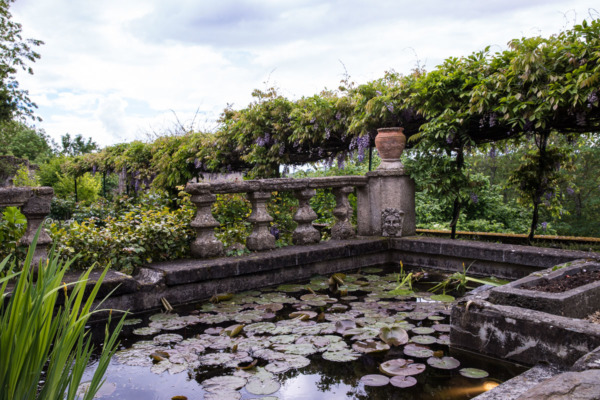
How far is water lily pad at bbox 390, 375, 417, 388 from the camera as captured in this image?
2194 millimetres

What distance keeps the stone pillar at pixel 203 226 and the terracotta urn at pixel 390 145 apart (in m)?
2.12

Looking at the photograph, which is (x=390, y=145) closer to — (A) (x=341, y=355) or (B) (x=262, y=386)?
(A) (x=341, y=355)

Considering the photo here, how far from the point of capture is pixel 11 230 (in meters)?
3.41

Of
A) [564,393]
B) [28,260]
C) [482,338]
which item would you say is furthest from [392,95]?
[28,260]

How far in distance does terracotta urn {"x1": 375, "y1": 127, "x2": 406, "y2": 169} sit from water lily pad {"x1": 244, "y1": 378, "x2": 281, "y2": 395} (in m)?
3.54

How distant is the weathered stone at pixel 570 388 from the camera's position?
130 cm

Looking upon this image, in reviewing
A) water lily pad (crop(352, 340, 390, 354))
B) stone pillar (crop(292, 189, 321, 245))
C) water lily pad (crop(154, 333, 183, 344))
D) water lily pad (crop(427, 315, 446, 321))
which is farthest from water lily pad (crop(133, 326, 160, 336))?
stone pillar (crop(292, 189, 321, 245))

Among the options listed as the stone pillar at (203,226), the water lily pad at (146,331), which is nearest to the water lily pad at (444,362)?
the water lily pad at (146,331)

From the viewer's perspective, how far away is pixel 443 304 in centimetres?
357

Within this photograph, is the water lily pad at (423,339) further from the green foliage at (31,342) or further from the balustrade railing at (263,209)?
the balustrade railing at (263,209)

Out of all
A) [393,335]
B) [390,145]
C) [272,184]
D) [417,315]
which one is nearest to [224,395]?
[393,335]

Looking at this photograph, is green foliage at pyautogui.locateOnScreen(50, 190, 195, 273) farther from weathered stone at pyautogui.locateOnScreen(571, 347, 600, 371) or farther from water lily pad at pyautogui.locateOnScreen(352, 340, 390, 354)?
weathered stone at pyautogui.locateOnScreen(571, 347, 600, 371)

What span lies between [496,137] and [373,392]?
13.4 feet

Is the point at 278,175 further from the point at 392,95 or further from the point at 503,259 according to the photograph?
the point at 503,259
